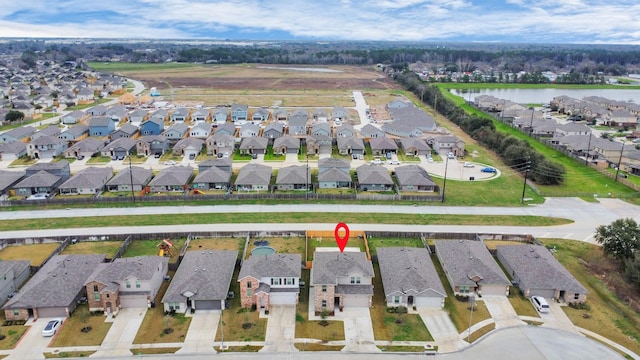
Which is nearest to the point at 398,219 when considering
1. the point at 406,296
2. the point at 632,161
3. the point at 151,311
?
the point at 406,296

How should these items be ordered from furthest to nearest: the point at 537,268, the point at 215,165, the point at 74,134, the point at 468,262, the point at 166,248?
1. the point at 74,134
2. the point at 215,165
3. the point at 166,248
4. the point at 468,262
5. the point at 537,268

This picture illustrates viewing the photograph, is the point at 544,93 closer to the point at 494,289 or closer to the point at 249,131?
the point at 249,131

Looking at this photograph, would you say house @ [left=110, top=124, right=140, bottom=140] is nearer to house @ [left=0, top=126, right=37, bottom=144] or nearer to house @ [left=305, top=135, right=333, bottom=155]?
house @ [left=0, top=126, right=37, bottom=144]

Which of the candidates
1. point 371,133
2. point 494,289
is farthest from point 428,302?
point 371,133

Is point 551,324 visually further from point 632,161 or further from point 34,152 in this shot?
point 34,152

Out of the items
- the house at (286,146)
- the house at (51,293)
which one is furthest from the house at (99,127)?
the house at (51,293)

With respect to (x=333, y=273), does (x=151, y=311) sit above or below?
below

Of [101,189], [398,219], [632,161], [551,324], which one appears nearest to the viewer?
[551,324]
